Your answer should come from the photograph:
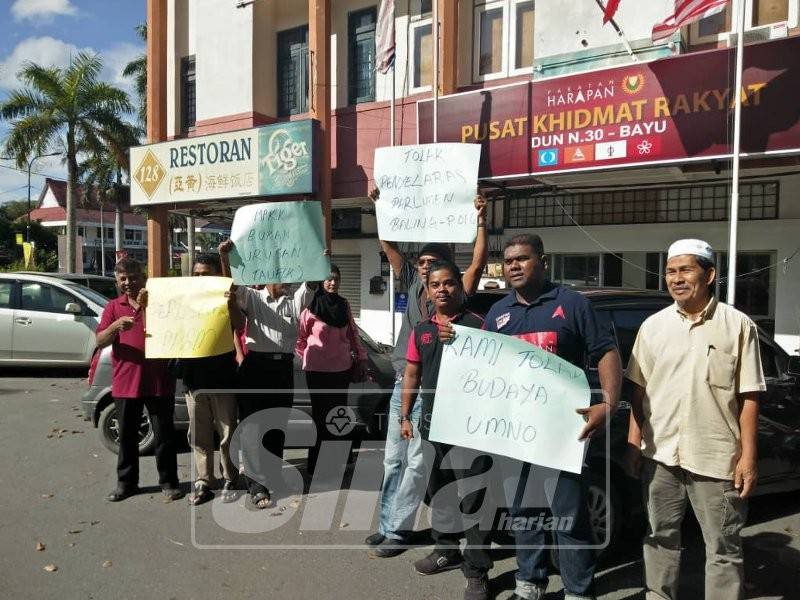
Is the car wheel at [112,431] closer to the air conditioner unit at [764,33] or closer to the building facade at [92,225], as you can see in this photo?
the air conditioner unit at [764,33]

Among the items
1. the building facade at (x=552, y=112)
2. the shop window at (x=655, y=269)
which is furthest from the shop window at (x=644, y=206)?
the shop window at (x=655, y=269)

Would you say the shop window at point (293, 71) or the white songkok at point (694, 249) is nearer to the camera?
the white songkok at point (694, 249)

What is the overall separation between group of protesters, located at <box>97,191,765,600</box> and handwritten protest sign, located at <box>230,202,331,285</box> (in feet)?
0.51

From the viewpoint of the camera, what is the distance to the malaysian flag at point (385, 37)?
9.41 m

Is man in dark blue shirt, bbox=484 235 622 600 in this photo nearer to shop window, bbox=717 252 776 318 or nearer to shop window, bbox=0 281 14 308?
shop window, bbox=717 252 776 318

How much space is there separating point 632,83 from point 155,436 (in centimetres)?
693

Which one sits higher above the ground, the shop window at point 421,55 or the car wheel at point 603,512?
Answer: the shop window at point 421,55

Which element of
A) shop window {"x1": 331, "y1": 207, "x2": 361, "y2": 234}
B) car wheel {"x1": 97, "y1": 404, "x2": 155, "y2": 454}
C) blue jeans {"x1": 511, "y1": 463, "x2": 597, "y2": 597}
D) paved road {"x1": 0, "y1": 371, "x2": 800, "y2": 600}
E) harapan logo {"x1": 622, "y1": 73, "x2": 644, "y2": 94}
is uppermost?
harapan logo {"x1": 622, "y1": 73, "x2": 644, "y2": 94}

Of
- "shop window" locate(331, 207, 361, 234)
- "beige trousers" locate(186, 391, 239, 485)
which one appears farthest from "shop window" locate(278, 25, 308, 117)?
"beige trousers" locate(186, 391, 239, 485)

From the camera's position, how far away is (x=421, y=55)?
35.8 ft

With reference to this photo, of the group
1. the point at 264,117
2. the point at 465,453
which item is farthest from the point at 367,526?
the point at 264,117

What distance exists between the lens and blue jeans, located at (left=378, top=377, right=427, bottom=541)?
375 centimetres

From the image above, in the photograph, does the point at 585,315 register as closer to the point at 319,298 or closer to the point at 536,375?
the point at 536,375

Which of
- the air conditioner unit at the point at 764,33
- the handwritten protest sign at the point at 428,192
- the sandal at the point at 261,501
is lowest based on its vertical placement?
the sandal at the point at 261,501
